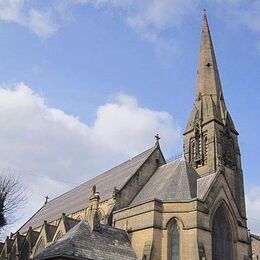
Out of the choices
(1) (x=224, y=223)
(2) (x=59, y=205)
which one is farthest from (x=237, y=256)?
(2) (x=59, y=205)

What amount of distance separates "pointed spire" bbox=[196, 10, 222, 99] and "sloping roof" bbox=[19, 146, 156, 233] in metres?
11.3

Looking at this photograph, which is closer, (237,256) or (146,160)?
(237,256)

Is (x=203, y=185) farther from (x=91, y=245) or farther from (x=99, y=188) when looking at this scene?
(x=99, y=188)

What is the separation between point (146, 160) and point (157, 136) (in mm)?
2584

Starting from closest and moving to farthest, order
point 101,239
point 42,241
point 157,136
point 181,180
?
point 101,239 < point 181,180 < point 42,241 < point 157,136

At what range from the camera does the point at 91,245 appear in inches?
979

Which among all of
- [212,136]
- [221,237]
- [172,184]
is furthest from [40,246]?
[212,136]

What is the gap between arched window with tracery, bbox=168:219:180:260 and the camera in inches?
1058

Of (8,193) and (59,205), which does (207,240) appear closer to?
(8,193)

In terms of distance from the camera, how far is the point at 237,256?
2938cm

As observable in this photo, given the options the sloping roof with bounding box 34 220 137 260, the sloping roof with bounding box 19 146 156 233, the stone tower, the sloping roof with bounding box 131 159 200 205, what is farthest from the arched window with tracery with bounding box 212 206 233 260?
the stone tower

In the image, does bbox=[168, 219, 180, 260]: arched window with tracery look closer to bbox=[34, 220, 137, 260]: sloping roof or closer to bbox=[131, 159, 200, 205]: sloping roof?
bbox=[131, 159, 200, 205]: sloping roof

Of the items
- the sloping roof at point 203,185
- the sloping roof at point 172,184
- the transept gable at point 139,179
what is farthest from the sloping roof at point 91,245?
the sloping roof at point 203,185

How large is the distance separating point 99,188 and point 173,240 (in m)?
13.2
